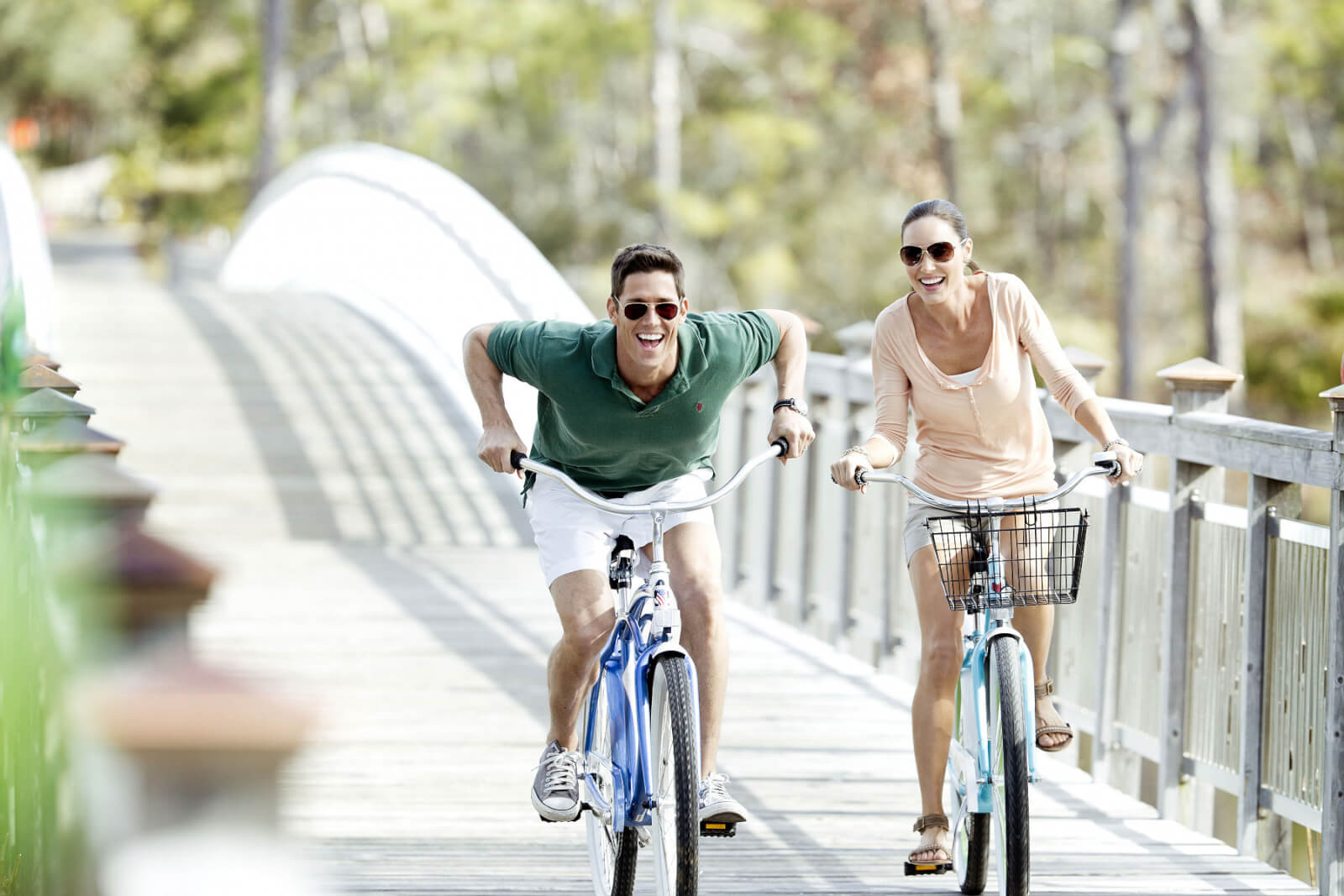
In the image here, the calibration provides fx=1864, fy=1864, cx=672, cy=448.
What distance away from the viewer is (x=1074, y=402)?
3.91m

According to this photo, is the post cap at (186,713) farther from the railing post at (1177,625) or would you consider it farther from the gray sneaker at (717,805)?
the railing post at (1177,625)

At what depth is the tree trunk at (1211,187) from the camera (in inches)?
856

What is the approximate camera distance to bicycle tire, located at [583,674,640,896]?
144 inches

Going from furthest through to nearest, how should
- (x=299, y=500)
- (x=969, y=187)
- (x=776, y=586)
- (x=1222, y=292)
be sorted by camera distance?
(x=969, y=187), (x=1222, y=292), (x=299, y=500), (x=776, y=586)

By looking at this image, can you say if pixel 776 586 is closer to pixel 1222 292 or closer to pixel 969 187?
pixel 1222 292

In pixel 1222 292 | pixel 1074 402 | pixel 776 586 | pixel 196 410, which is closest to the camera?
pixel 1074 402

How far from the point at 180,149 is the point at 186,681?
117ft

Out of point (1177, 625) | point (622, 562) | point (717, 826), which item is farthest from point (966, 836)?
point (1177, 625)

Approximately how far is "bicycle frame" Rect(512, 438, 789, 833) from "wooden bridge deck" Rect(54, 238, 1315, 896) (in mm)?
624

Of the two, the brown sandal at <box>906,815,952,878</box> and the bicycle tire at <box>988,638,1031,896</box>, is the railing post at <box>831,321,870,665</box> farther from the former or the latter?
the bicycle tire at <box>988,638,1031,896</box>

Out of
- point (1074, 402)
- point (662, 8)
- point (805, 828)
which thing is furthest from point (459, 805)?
point (662, 8)

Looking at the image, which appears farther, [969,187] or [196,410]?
[969,187]

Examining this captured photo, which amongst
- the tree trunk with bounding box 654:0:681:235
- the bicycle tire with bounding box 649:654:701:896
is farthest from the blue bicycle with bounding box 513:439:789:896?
the tree trunk with bounding box 654:0:681:235

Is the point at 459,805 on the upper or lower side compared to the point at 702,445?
lower
